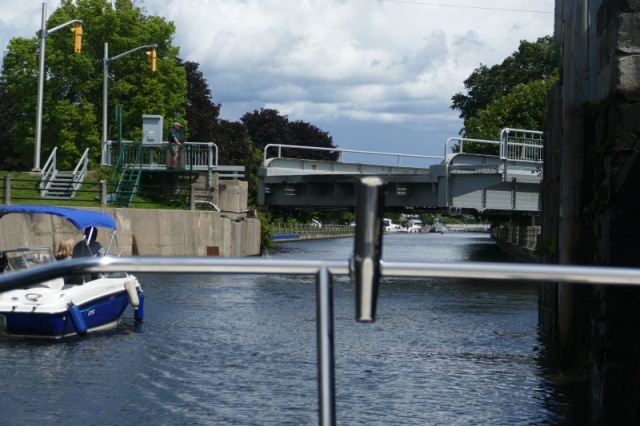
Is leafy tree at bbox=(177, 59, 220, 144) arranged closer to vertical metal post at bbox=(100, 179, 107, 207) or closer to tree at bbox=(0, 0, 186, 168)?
tree at bbox=(0, 0, 186, 168)

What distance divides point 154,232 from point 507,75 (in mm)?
48799

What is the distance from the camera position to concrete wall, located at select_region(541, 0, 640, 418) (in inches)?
392

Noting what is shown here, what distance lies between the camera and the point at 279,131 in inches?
3543

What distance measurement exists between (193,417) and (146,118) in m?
34.7

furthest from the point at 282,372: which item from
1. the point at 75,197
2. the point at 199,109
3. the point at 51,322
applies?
the point at 199,109

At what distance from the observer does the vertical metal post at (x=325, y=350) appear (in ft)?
8.80

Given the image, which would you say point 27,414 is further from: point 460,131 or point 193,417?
point 460,131

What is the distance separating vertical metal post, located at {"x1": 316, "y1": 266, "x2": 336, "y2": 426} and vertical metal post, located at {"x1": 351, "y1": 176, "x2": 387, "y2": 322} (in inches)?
8.9

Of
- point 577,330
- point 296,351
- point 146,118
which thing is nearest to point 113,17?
point 146,118

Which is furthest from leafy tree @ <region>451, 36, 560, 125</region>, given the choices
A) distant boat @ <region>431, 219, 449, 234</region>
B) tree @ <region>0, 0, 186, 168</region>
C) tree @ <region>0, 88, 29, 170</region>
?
distant boat @ <region>431, 219, 449, 234</region>

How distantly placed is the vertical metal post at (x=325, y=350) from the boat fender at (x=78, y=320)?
47.8ft

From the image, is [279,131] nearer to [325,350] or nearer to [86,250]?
[86,250]

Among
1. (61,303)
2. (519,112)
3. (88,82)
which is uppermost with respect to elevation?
(88,82)

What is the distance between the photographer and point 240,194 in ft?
150
